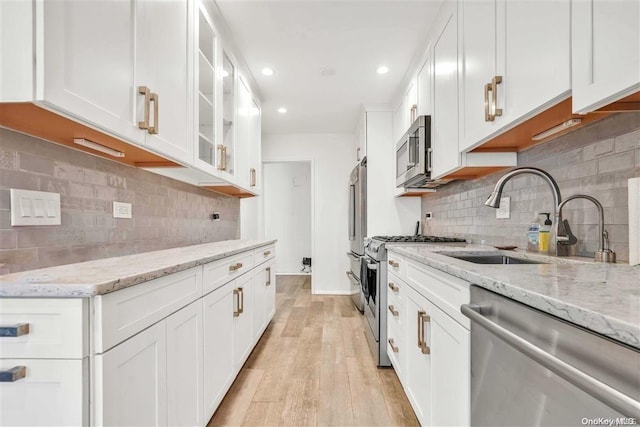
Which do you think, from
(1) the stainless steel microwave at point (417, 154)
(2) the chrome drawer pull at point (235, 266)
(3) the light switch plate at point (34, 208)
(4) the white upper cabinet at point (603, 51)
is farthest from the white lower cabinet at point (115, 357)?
(1) the stainless steel microwave at point (417, 154)

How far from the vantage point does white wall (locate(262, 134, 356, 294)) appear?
4.59 meters

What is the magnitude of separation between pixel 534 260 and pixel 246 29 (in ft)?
7.63

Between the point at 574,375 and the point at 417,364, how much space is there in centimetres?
109

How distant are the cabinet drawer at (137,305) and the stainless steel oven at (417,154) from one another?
1753mm

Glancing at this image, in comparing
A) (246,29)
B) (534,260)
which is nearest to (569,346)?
(534,260)

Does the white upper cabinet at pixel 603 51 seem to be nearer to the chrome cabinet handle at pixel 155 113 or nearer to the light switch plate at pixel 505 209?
the light switch plate at pixel 505 209

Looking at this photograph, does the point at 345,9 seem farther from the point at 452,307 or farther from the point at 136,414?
the point at 136,414

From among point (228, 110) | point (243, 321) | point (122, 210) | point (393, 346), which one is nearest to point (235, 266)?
point (243, 321)

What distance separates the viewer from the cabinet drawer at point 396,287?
178 cm

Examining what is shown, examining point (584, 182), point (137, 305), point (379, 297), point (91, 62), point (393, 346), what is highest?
point (91, 62)

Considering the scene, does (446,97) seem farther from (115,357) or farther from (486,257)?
(115,357)

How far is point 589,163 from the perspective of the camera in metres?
1.21

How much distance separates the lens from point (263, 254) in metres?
2.65

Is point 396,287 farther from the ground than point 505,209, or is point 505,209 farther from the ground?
point 505,209
